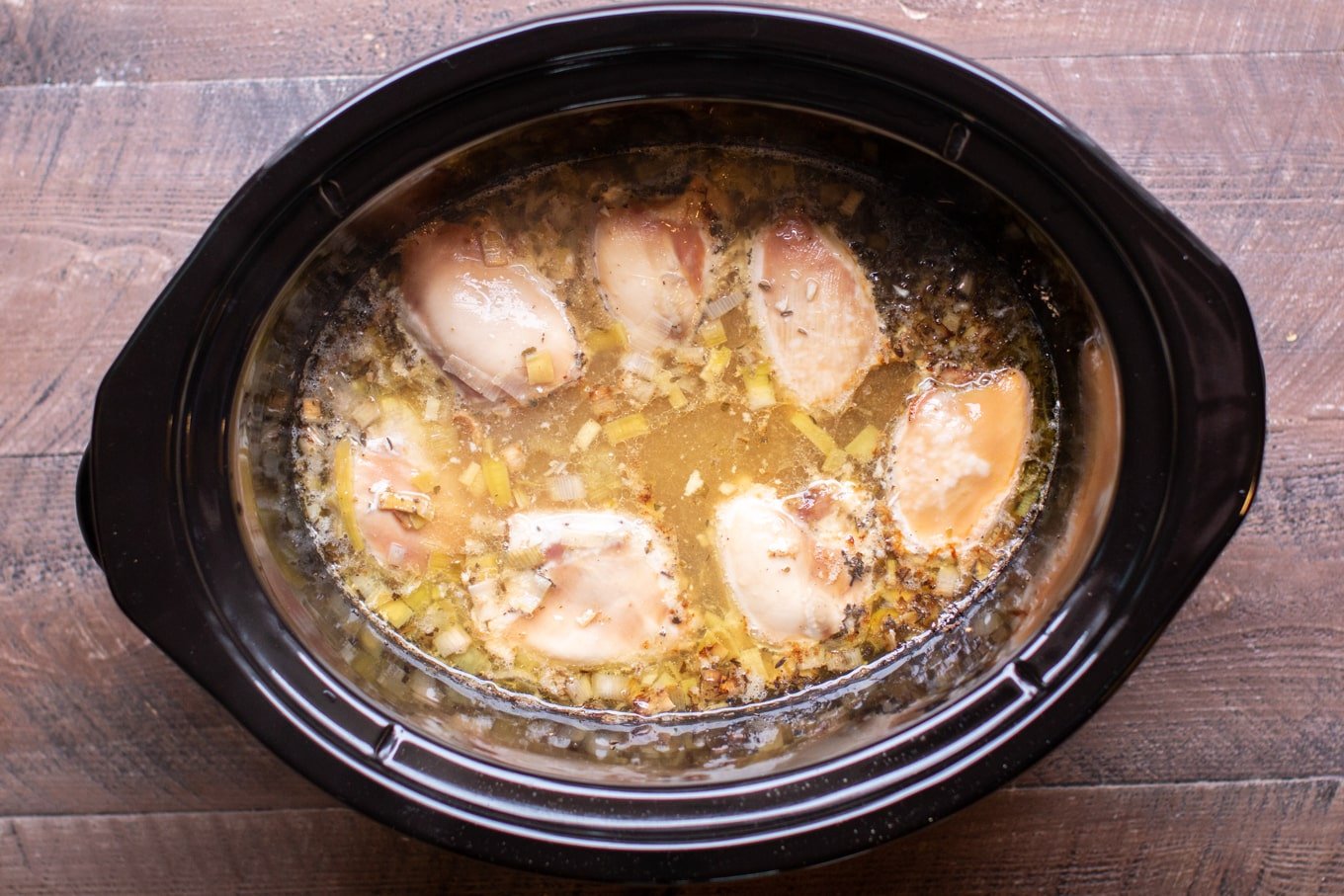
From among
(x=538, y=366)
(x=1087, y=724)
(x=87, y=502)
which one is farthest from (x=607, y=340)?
(x=1087, y=724)

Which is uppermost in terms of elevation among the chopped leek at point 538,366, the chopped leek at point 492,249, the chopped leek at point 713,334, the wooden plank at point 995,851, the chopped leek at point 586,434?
the chopped leek at point 492,249

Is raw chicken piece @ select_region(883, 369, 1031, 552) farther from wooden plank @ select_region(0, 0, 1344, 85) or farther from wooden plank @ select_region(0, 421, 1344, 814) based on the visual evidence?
wooden plank @ select_region(0, 0, 1344, 85)

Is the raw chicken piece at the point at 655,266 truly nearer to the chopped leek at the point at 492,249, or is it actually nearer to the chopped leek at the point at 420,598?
the chopped leek at the point at 492,249

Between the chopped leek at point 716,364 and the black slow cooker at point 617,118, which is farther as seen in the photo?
the chopped leek at point 716,364

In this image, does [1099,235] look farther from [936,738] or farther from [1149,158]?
[936,738]

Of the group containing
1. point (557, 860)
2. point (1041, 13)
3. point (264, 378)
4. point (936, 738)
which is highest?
point (1041, 13)

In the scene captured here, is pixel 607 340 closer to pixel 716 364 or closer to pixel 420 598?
pixel 716 364

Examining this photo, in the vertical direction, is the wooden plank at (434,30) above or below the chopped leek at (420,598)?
above

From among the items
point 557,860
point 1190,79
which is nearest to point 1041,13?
point 1190,79

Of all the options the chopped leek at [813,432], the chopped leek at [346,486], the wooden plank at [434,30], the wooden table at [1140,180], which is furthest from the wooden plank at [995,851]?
the wooden plank at [434,30]
